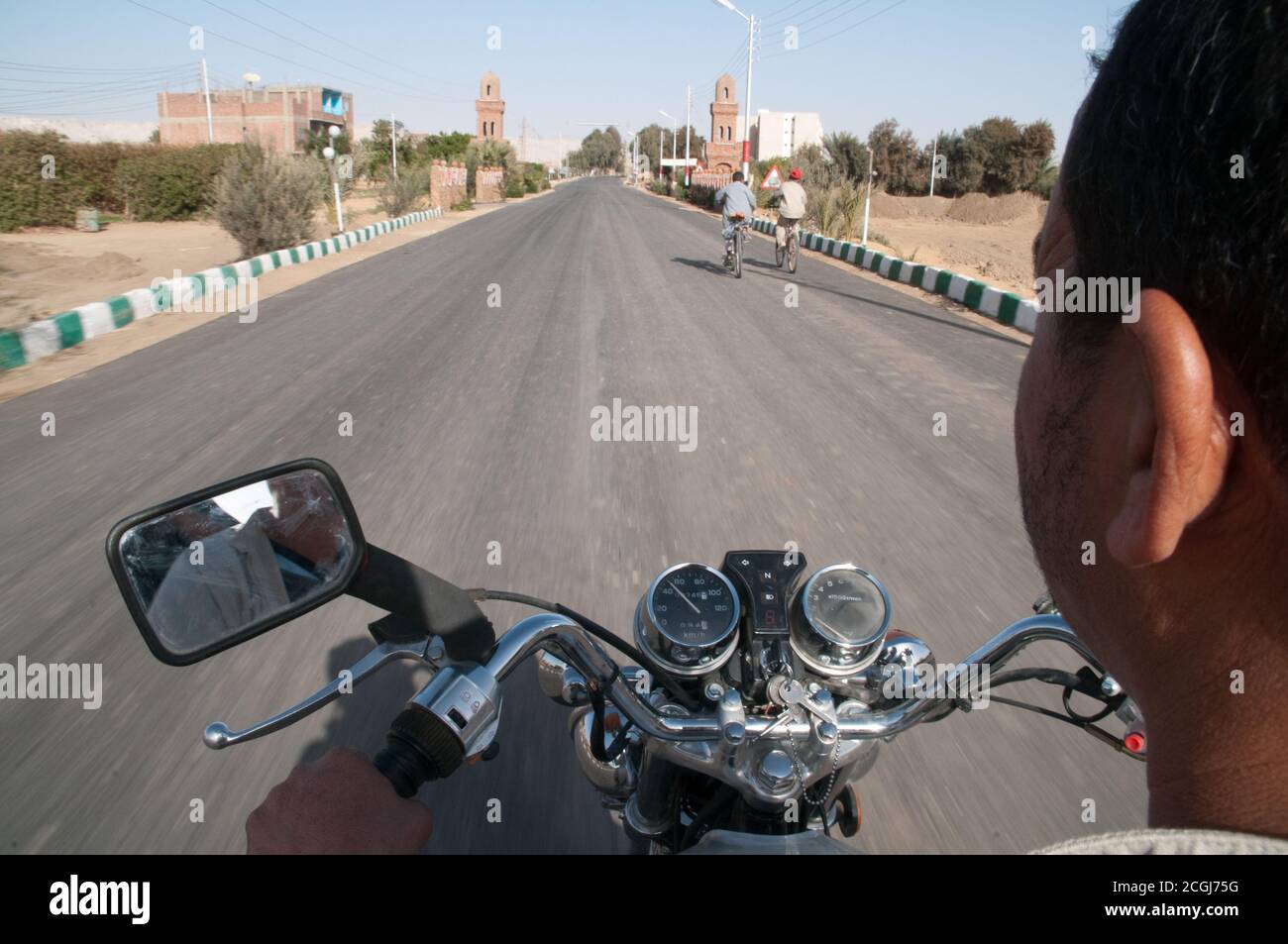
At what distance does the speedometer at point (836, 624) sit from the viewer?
1499 millimetres

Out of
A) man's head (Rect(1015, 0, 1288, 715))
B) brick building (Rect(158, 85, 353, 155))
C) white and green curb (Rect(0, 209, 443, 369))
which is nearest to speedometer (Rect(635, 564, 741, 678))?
man's head (Rect(1015, 0, 1288, 715))

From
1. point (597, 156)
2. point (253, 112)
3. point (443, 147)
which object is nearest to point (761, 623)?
point (443, 147)

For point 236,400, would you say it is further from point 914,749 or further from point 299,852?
point 299,852

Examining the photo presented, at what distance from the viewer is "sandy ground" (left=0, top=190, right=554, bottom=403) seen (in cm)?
905

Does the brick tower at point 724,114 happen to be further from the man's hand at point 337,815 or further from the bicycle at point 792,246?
the man's hand at point 337,815

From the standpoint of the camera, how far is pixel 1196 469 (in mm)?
663

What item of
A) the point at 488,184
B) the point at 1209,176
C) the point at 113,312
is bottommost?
the point at 113,312

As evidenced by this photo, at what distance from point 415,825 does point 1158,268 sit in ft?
3.40

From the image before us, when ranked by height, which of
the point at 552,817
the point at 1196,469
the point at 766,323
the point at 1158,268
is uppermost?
the point at 1158,268

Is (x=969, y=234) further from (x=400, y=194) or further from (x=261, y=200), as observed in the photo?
(x=261, y=200)

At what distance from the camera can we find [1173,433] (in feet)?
2.16

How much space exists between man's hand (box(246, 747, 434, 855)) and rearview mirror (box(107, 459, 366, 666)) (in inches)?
9.3

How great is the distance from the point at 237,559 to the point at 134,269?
2011cm
